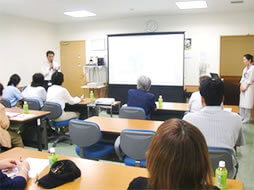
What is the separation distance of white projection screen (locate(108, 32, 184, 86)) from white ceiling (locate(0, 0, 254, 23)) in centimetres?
68

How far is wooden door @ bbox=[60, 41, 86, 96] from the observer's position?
822cm

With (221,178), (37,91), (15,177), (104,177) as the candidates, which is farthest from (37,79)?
(221,178)

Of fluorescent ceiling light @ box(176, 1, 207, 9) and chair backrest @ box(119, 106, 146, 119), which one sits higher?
fluorescent ceiling light @ box(176, 1, 207, 9)

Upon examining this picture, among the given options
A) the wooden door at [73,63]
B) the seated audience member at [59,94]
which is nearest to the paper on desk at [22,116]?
the seated audience member at [59,94]

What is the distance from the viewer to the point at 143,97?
12.5 feet

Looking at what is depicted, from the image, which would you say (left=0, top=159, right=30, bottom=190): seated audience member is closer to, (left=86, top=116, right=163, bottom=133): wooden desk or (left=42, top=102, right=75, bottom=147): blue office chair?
(left=86, top=116, right=163, bottom=133): wooden desk

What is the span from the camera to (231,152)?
→ 6.27 feet

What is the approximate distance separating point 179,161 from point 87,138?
6.68 ft

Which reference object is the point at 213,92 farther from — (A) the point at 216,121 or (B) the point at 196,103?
(B) the point at 196,103

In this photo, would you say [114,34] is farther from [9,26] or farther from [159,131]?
[159,131]

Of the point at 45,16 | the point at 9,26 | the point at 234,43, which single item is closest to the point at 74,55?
the point at 45,16

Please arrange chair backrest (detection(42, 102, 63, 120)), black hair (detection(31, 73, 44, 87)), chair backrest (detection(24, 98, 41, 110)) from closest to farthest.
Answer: chair backrest (detection(42, 102, 63, 120))
chair backrest (detection(24, 98, 41, 110))
black hair (detection(31, 73, 44, 87))

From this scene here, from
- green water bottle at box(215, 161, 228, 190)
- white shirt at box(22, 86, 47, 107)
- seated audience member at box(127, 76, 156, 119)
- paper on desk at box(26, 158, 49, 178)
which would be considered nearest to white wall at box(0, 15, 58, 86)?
white shirt at box(22, 86, 47, 107)

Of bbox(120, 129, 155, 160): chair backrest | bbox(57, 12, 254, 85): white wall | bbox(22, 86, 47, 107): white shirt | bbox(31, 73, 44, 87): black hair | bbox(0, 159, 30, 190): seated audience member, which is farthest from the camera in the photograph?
bbox(57, 12, 254, 85): white wall
